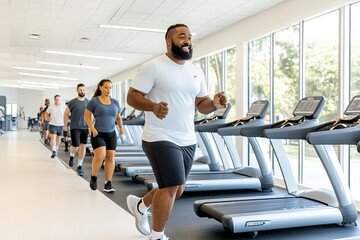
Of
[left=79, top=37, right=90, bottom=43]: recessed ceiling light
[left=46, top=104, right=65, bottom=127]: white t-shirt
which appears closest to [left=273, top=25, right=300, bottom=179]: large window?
[left=79, top=37, right=90, bottom=43]: recessed ceiling light

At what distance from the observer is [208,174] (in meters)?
5.54

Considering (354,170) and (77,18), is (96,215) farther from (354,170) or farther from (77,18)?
(77,18)

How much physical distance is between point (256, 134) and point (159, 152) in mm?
1707

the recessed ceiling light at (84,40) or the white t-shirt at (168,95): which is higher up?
the recessed ceiling light at (84,40)

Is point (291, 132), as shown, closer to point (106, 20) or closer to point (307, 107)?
point (307, 107)

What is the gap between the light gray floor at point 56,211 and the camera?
3285 mm

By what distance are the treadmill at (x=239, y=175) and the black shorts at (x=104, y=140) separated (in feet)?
2.02

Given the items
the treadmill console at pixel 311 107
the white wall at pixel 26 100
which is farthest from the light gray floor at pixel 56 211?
the white wall at pixel 26 100

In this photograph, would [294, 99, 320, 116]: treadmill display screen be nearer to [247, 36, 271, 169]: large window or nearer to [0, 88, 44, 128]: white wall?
[247, 36, 271, 169]: large window

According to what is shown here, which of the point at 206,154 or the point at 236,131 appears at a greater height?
the point at 236,131

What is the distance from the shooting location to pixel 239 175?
5512 mm

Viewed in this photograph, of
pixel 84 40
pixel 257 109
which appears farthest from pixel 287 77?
pixel 84 40

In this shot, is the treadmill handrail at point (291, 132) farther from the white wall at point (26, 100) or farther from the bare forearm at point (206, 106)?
the white wall at point (26, 100)

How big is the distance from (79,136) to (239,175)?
8.98ft
